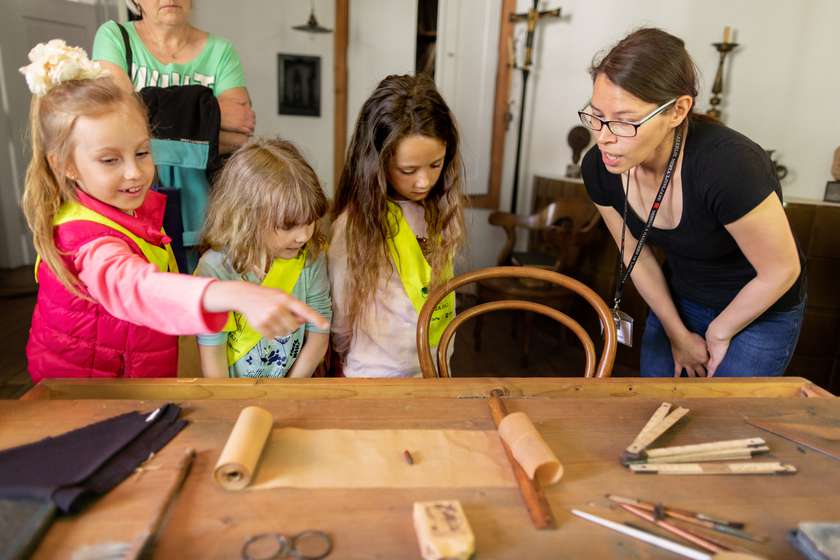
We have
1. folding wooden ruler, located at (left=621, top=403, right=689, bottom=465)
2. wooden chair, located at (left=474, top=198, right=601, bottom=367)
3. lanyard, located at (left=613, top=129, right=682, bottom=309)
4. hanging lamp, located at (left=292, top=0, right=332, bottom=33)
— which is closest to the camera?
folding wooden ruler, located at (left=621, top=403, right=689, bottom=465)

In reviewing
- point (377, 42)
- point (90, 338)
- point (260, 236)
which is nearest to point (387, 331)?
point (260, 236)

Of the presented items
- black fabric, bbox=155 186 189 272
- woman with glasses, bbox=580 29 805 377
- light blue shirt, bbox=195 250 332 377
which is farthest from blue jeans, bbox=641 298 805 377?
black fabric, bbox=155 186 189 272

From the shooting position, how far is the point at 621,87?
1.24 meters

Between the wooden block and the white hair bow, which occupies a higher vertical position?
the white hair bow

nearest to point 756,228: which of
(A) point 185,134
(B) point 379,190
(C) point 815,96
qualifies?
(B) point 379,190

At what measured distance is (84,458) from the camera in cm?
79

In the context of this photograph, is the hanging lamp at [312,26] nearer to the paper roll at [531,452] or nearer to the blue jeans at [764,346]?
the blue jeans at [764,346]

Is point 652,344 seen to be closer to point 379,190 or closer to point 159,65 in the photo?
point 379,190

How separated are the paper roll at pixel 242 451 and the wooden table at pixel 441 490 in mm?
19

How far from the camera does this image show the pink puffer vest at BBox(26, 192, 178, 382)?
1.12m

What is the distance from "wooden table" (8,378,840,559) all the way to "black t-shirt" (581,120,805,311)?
13.6 inches

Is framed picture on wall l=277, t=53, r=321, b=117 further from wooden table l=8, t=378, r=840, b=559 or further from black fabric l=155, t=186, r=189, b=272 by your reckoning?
wooden table l=8, t=378, r=840, b=559

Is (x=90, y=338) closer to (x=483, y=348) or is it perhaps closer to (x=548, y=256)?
(x=483, y=348)

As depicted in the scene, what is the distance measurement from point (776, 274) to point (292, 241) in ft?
3.54
